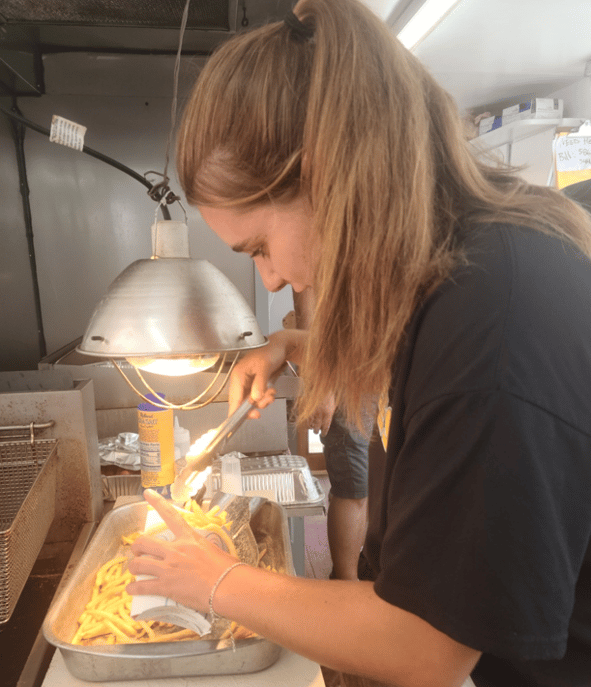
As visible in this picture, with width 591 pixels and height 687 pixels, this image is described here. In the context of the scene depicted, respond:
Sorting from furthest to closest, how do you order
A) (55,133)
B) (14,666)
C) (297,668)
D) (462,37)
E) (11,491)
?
(462,37) → (55,133) → (11,491) → (14,666) → (297,668)

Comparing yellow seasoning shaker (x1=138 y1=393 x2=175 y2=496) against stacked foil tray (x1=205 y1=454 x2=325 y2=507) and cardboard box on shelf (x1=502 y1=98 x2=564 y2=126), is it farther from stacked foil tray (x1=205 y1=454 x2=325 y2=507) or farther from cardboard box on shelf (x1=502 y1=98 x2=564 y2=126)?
cardboard box on shelf (x1=502 y1=98 x2=564 y2=126)

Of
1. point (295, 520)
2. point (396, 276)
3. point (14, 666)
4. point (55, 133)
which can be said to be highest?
point (55, 133)

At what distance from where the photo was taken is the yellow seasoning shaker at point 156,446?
1441 millimetres

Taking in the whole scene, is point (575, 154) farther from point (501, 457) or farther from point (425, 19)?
point (501, 457)

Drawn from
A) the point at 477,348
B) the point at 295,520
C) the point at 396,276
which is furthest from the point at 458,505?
the point at 295,520

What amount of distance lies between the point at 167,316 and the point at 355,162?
1.21ft

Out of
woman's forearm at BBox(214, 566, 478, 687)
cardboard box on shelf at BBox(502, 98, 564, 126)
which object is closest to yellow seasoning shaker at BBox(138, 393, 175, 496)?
woman's forearm at BBox(214, 566, 478, 687)

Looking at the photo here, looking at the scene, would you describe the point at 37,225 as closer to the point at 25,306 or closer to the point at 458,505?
the point at 25,306

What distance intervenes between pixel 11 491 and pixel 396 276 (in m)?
1.07

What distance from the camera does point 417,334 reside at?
619 mm

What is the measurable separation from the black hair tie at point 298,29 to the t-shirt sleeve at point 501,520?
1.70 ft

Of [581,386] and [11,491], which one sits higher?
[581,386]

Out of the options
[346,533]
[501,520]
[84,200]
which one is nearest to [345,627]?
[501,520]

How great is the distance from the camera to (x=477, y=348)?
1.74 feet
